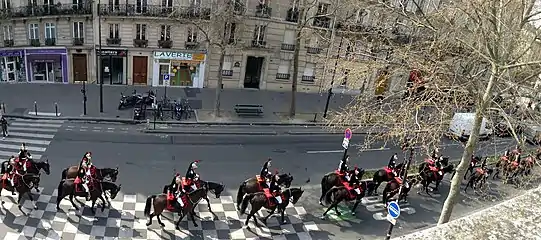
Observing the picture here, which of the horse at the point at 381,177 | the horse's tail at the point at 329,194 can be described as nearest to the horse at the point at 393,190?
the horse at the point at 381,177

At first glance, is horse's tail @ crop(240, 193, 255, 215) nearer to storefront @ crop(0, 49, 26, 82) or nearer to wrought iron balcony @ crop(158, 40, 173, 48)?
wrought iron balcony @ crop(158, 40, 173, 48)

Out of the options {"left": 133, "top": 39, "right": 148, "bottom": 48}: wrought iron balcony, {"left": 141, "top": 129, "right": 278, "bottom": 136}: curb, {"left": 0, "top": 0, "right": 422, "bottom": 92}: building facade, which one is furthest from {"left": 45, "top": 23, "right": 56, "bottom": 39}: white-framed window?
{"left": 141, "top": 129, "right": 278, "bottom": 136}: curb

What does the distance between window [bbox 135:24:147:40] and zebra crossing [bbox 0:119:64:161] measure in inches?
345

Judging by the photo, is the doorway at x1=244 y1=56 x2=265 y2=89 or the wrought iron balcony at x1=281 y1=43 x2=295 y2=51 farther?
the doorway at x1=244 y1=56 x2=265 y2=89

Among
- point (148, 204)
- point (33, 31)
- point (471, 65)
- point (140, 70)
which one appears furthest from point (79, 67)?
point (471, 65)

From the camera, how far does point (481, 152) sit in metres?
29.8

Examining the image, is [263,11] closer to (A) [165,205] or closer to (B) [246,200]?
(B) [246,200]

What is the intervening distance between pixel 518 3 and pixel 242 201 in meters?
12.1

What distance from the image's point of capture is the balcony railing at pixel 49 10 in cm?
3053

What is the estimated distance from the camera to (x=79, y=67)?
3331 cm

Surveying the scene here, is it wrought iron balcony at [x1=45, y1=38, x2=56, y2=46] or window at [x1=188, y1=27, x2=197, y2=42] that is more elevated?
window at [x1=188, y1=27, x2=197, y2=42]

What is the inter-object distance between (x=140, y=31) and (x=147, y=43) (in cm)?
93

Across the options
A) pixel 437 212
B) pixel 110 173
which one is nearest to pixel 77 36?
pixel 110 173

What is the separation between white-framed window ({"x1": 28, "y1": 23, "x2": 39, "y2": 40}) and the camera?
31.5 meters
